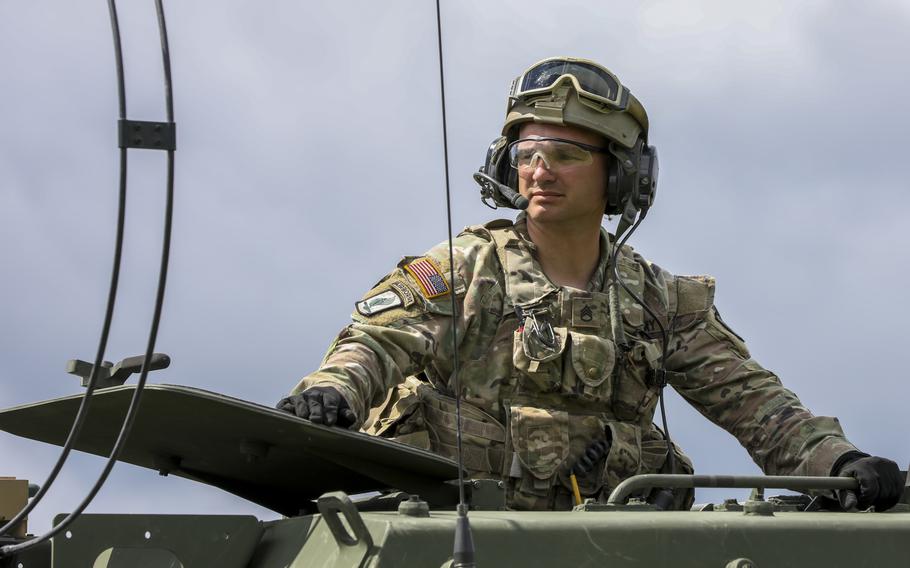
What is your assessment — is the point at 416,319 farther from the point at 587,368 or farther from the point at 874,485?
the point at 874,485

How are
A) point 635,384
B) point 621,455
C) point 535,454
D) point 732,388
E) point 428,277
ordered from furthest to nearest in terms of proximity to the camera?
point 732,388 < point 635,384 < point 428,277 < point 621,455 < point 535,454

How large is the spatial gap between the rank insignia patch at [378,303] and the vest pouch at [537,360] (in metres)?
0.54

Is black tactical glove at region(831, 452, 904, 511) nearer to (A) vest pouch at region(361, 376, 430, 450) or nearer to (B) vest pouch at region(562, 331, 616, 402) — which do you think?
(B) vest pouch at region(562, 331, 616, 402)

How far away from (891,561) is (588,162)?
298cm

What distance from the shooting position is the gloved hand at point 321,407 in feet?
14.9

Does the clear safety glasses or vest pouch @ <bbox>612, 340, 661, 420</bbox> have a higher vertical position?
the clear safety glasses

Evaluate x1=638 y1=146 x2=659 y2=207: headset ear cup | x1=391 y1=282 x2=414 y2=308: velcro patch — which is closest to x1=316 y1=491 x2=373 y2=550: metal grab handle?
x1=391 y1=282 x2=414 y2=308: velcro patch

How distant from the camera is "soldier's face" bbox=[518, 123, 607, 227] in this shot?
6688 mm

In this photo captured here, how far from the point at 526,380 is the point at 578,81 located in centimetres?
144

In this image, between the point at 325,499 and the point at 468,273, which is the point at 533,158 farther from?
the point at 325,499

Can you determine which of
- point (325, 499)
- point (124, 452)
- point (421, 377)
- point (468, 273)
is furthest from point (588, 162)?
point (325, 499)

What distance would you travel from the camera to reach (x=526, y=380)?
6227 millimetres

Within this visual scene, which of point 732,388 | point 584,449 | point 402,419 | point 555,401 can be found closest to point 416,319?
point 402,419

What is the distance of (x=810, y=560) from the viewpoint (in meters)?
3.99
